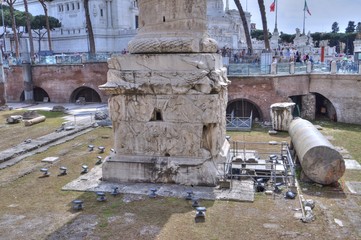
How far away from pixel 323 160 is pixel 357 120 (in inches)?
405

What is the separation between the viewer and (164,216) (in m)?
7.51

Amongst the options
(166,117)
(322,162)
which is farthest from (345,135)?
(166,117)

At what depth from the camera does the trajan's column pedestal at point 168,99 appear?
354 inches

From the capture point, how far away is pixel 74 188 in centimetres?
911

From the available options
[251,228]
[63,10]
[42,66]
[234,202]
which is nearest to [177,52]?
[234,202]

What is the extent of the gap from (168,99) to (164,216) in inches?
114

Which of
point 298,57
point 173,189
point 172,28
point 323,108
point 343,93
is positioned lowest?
point 173,189

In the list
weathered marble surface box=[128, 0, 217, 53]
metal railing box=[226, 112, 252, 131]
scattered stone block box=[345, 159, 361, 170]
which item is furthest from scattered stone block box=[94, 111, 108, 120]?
scattered stone block box=[345, 159, 361, 170]

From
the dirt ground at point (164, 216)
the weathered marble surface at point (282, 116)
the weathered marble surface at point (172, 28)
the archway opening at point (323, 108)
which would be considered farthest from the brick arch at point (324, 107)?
the weathered marble surface at point (172, 28)

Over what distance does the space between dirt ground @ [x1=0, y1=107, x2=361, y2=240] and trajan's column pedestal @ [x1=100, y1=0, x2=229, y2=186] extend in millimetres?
1018

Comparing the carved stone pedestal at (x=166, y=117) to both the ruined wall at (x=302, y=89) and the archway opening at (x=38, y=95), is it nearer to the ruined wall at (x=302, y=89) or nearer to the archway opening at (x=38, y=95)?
the ruined wall at (x=302, y=89)

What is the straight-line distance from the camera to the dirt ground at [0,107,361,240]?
22.4 feet

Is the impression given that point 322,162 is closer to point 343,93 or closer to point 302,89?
point 343,93

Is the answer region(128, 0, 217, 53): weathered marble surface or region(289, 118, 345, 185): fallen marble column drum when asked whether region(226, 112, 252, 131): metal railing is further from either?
region(128, 0, 217, 53): weathered marble surface
